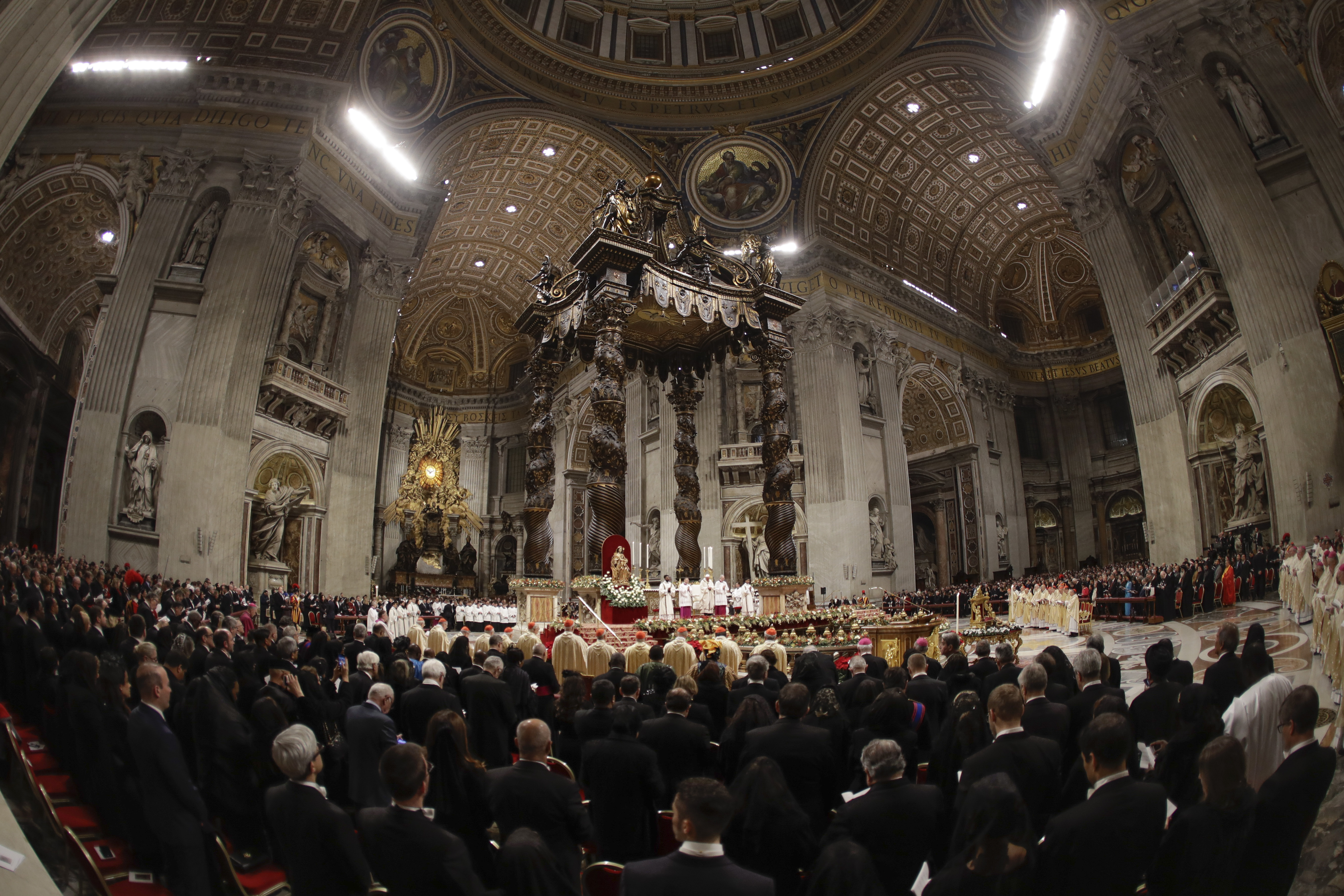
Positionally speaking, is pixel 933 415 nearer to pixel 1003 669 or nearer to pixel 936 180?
pixel 936 180

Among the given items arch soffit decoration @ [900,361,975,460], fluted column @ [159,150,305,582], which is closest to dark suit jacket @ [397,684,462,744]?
fluted column @ [159,150,305,582]

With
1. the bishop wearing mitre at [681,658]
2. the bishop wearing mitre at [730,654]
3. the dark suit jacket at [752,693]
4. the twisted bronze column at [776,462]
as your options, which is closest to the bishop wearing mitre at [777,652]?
the bishop wearing mitre at [730,654]

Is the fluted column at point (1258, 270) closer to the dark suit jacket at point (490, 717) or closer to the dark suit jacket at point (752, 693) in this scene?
the dark suit jacket at point (752, 693)

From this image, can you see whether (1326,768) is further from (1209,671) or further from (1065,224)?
(1065,224)

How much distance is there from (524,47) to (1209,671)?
2138 centimetres

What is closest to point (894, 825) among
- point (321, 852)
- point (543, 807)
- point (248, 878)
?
point (543, 807)

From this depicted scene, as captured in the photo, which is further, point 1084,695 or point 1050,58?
point 1050,58

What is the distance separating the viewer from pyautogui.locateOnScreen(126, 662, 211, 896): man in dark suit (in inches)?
120

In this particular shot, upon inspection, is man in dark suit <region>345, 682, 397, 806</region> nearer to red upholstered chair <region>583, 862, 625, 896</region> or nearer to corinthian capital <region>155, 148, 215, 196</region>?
red upholstered chair <region>583, 862, 625, 896</region>

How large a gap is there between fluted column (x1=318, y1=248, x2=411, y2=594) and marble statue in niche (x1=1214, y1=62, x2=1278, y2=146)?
17.5 m

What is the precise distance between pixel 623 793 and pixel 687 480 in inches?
401

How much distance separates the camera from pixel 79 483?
13.2 metres

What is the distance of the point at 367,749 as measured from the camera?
376 cm

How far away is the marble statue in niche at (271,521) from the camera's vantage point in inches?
603
